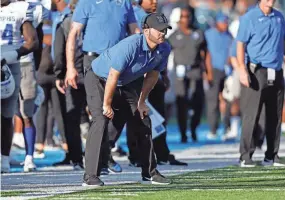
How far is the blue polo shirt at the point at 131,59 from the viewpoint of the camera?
11375 mm

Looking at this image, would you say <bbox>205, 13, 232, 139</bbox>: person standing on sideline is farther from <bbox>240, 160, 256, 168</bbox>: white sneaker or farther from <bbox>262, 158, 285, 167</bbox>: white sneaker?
<bbox>240, 160, 256, 168</bbox>: white sneaker

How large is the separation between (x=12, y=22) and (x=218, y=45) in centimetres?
992

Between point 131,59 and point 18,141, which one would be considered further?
point 18,141

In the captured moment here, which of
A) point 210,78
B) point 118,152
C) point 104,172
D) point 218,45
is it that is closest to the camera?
point 104,172

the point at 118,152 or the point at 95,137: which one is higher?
the point at 95,137

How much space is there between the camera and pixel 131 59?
37.6ft

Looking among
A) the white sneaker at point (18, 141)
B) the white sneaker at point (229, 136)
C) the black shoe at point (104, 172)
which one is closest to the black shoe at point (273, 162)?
the black shoe at point (104, 172)

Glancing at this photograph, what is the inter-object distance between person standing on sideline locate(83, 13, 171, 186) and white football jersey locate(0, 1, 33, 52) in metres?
1.96

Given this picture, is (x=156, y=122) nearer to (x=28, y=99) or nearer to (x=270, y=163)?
(x=270, y=163)

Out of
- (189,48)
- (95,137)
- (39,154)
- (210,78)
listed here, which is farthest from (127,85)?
(210,78)

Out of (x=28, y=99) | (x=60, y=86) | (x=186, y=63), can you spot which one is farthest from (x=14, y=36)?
(x=186, y=63)

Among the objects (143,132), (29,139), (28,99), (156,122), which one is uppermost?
(143,132)

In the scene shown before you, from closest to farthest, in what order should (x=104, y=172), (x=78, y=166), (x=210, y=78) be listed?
(x=104, y=172) < (x=78, y=166) < (x=210, y=78)

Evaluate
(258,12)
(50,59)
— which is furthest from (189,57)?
(258,12)
